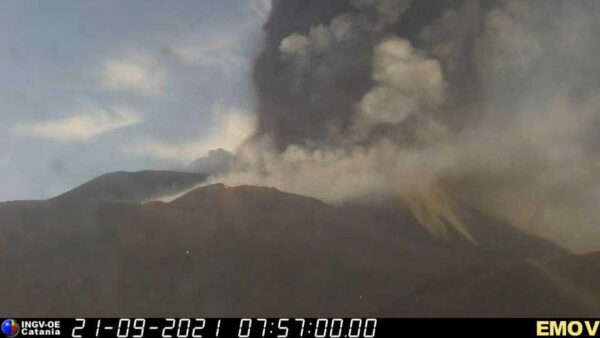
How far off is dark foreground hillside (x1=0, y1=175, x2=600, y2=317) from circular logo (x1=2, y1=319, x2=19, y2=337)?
14.0 m

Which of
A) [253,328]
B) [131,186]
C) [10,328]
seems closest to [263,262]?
[131,186]

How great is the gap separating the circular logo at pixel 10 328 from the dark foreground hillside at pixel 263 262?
46.1 ft

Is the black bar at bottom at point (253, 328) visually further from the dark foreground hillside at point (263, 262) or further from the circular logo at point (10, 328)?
the dark foreground hillside at point (263, 262)

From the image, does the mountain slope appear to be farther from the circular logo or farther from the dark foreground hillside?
the circular logo

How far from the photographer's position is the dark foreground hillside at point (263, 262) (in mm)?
30312

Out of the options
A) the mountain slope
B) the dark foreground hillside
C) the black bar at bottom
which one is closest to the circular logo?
the black bar at bottom

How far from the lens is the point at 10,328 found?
1828 cm

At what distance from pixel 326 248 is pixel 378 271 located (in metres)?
3.70

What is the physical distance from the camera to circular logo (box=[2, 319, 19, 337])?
18.1m

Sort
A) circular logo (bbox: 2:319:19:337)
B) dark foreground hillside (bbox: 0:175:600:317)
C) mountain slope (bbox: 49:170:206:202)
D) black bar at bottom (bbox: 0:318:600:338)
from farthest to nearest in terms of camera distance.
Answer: mountain slope (bbox: 49:170:206:202) < dark foreground hillside (bbox: 0:175:600:317) < circular logo (bbox: 2:319:19:337) < black bar at bottom (bbox: 0:318:600:338)

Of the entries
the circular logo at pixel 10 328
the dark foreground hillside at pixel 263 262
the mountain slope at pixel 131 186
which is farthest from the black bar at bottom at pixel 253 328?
the mountain slope at pixel 131 186

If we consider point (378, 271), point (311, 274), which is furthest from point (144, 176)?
point (378, 271)

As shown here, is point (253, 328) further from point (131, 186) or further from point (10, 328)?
point (131, 186)

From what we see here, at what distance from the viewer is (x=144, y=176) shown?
3988 cm
